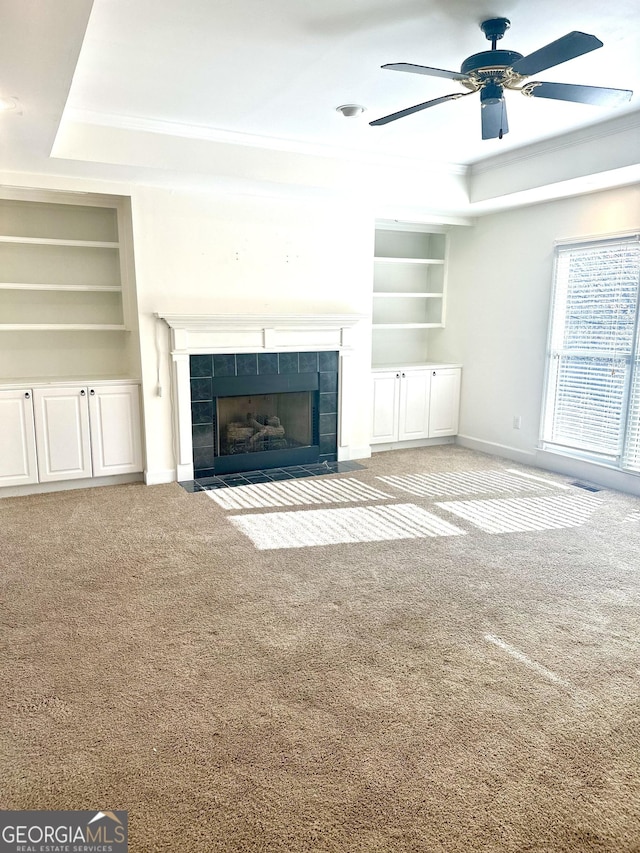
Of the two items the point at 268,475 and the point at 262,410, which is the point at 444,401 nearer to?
the point at 262,410

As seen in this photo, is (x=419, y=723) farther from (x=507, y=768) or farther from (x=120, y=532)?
(x=120, y=532)

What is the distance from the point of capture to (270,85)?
3.51 meters

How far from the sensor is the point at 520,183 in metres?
5.00

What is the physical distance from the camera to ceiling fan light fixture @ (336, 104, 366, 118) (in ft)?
12.6

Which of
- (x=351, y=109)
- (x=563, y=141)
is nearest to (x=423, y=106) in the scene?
(x=351, y=109)

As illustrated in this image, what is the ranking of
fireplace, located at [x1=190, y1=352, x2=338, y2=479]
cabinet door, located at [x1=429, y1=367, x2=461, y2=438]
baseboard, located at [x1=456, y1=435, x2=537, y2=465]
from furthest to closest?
cabinet door, located at [x1=429, y1=367, x2=461, y2=438] → baseboard, located at [x1=456, y1=435, x2=537, y2=465] → fireplace, located at [x1=190, y1=352, x2=338, y2=479]

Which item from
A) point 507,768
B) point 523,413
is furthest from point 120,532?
point 523,413

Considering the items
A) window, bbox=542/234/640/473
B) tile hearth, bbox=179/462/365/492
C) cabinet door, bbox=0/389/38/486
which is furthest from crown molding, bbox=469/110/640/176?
cabinet door, bbox=0/389/38/486

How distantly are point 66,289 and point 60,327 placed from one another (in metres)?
0.31

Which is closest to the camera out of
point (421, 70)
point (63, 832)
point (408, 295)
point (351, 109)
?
point (63, 832)

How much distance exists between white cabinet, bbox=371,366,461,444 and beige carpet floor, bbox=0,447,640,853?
2.05 metres

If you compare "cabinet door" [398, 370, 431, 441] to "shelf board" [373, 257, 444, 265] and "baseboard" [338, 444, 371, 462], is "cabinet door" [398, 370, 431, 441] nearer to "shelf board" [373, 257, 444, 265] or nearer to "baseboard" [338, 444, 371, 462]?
"baseboard" [338, 444, 371, 462]

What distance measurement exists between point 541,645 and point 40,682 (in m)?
2.07

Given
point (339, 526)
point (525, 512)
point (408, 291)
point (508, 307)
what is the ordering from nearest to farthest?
point (339, 526) < point (525, 512) < point (508, 307) < point (408, 291)
